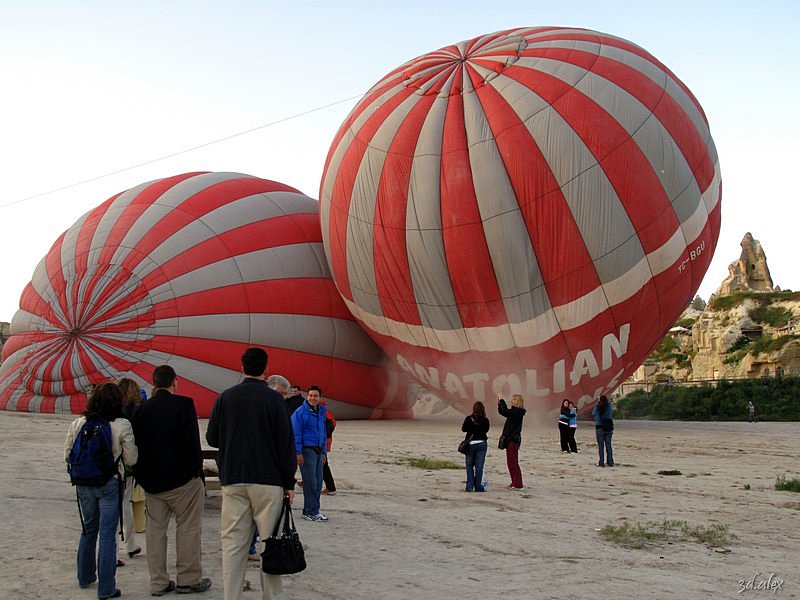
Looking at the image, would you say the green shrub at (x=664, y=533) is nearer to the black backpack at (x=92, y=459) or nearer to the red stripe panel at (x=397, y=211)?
the black backpack at (x=92, y=459)

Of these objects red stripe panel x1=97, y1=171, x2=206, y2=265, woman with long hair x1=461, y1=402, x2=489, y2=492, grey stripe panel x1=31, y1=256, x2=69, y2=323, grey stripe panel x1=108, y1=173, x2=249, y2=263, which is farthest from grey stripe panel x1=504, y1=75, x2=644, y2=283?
grey stripe panel x1=31, y1=256, x2=69, y2=323

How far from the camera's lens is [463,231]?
11.9 meters

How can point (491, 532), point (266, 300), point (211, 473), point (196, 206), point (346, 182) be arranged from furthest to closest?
1. point (196, 206)
2. point (266, 300)
3. point (346, 182)
4. point (211, 473)
5. point (491, 532)

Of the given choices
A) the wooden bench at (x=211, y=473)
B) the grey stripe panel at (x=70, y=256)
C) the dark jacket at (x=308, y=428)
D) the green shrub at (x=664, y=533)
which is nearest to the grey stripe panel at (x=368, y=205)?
the grey stripe panel at (x=70, y=256)

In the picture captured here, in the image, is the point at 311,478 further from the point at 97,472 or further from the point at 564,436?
the point at 564,436

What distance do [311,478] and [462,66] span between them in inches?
363

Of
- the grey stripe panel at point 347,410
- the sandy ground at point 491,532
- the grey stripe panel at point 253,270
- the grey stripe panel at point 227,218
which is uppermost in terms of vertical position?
the grey stripe panel at point 227,218

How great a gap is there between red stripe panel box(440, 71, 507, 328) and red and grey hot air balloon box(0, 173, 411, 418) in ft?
13.0

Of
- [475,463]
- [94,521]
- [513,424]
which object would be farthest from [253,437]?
[513,424]

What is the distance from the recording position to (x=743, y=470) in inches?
347

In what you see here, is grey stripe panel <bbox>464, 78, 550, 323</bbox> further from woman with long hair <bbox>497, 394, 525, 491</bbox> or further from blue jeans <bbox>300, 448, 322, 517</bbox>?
blue jeans <bbox>300, 448, 322, 517</bbox>

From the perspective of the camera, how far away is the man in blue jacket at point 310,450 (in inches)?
218

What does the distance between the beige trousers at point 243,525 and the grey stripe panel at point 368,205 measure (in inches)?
369

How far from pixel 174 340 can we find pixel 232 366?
1214mm
